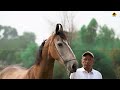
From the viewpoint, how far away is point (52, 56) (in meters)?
2.58

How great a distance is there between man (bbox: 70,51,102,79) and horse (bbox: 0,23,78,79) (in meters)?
0.08

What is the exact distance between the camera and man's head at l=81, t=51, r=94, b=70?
7.57ft

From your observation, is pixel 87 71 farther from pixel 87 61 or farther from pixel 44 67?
pixel 44 67

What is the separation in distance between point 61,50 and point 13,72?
2.80 ft

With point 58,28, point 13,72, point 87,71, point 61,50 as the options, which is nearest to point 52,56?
point 61,50

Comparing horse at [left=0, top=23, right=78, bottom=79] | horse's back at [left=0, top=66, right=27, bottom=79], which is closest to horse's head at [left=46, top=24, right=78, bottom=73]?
horse at [left=0, top=23, right=78, bottom=79]

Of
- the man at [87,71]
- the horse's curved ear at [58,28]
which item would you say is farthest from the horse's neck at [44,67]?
the man at [87,71]

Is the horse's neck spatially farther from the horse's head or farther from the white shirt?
the white shirt

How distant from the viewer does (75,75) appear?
232 cm
